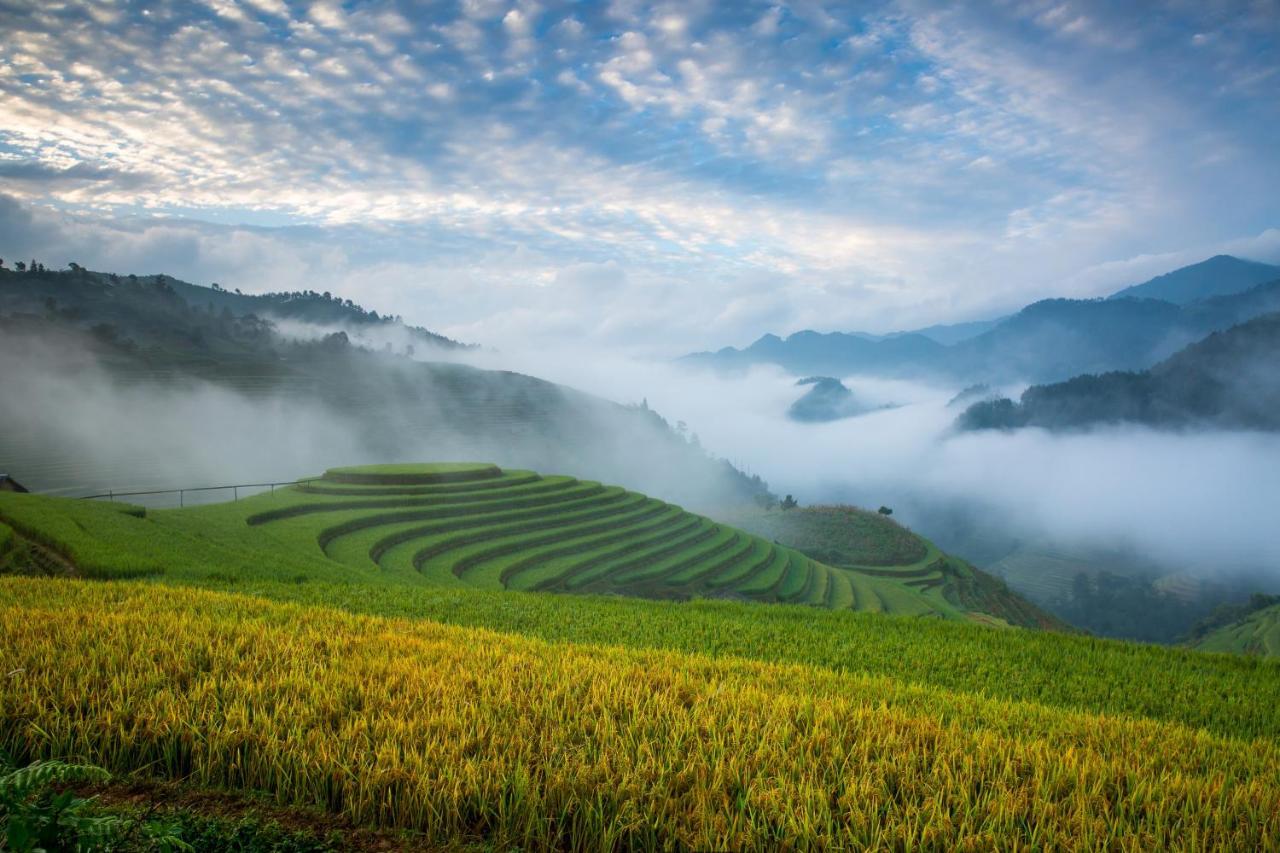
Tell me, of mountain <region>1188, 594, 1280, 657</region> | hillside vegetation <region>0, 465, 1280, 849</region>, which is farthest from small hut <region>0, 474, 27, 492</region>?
mountain <region>1188, 594, 1280, 657</region>

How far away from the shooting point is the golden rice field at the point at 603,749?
3.08 m

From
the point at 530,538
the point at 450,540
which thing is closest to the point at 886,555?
the point at 530,538

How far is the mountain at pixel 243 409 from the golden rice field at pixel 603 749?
5084 cm

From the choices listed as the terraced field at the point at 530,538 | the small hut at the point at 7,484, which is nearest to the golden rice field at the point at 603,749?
the terraced field at the point at 530,538

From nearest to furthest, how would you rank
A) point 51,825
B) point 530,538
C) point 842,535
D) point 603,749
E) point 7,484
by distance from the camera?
point 51,825
point 603,749
point 7,484
point 530,538
point 842,535

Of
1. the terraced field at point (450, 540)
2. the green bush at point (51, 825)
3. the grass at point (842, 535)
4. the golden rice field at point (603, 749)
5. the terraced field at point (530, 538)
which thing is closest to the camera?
the green bush at point (51, 825)

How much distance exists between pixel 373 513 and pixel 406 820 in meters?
27.0

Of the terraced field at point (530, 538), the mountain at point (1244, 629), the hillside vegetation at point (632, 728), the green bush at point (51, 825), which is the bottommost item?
the mountain at point (1244, 629)

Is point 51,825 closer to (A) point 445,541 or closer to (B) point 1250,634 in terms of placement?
(A) point 445,541

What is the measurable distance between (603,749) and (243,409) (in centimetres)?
8565

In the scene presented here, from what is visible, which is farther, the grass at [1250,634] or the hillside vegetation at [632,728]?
the grass at [1250,634]

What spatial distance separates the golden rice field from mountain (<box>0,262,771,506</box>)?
167 ft

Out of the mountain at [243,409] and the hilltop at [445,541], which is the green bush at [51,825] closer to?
the hilltop at [445,541]

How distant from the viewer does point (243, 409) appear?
76.1 meters
